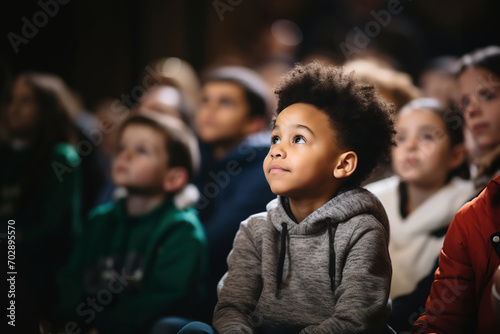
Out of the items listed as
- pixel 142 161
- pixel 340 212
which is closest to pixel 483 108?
pixel 340 212

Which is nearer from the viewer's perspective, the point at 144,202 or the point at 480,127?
the point at 480,127

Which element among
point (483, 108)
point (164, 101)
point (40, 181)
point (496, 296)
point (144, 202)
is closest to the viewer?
point (496, 296)

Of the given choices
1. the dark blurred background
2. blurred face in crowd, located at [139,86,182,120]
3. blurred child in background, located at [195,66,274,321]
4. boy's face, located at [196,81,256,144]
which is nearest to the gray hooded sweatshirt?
blurred child in background, located at [195,66,274,321]

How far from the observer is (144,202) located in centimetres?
172

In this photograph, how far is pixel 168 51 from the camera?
386cm

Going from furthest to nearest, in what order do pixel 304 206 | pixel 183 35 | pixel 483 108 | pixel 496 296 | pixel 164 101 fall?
pixel 183 35, pixel 164 101, pixel 483 108, pixel 304 206, pixel 496 296

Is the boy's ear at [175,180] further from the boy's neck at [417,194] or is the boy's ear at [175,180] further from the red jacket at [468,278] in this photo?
the red jacket at [468,278]

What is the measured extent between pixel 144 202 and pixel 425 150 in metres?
0.95

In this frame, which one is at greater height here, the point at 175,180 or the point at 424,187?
the point at 175,180

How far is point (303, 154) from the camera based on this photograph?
1093 millimetres

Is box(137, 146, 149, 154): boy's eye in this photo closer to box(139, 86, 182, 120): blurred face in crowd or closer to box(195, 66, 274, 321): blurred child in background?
box(195, 66, 274, 321): blurred child in background

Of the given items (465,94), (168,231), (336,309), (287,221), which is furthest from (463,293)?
(168,231)

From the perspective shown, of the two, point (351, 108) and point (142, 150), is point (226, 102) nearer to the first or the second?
point (142, 150)

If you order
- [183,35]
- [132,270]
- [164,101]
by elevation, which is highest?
[183,35]
